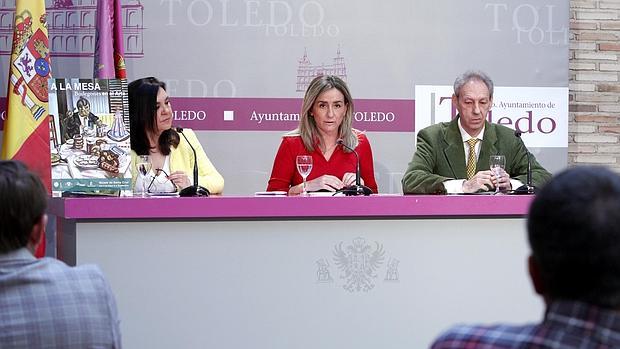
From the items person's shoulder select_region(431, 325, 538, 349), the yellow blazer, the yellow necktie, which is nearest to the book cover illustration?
the yellow blazer

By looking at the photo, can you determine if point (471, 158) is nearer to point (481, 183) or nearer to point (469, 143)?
point (469, 143)

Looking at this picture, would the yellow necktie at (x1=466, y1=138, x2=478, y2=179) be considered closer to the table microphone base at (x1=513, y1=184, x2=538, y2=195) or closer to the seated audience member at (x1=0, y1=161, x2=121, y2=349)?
the table microphone base at (x1=513, y1=184, x2=538, y2=195)

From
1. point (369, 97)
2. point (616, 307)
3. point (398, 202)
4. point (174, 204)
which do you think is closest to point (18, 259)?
point (616, 307)

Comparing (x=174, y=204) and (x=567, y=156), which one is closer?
(x=174, y=204)

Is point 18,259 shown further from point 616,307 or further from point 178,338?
point 178,338

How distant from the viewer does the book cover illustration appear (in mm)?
3615

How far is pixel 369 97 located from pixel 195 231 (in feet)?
7.49

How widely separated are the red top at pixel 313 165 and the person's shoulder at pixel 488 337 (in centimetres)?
329

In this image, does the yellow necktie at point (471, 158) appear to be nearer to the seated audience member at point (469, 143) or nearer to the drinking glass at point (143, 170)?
the seated audience member at point (469, 143)

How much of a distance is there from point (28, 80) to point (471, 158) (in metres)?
2.08

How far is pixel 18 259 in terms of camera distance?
5.76 ft

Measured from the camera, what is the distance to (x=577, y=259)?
3.96ft

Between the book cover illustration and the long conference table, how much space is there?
148 mm

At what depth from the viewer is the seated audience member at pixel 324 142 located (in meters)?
4.65
